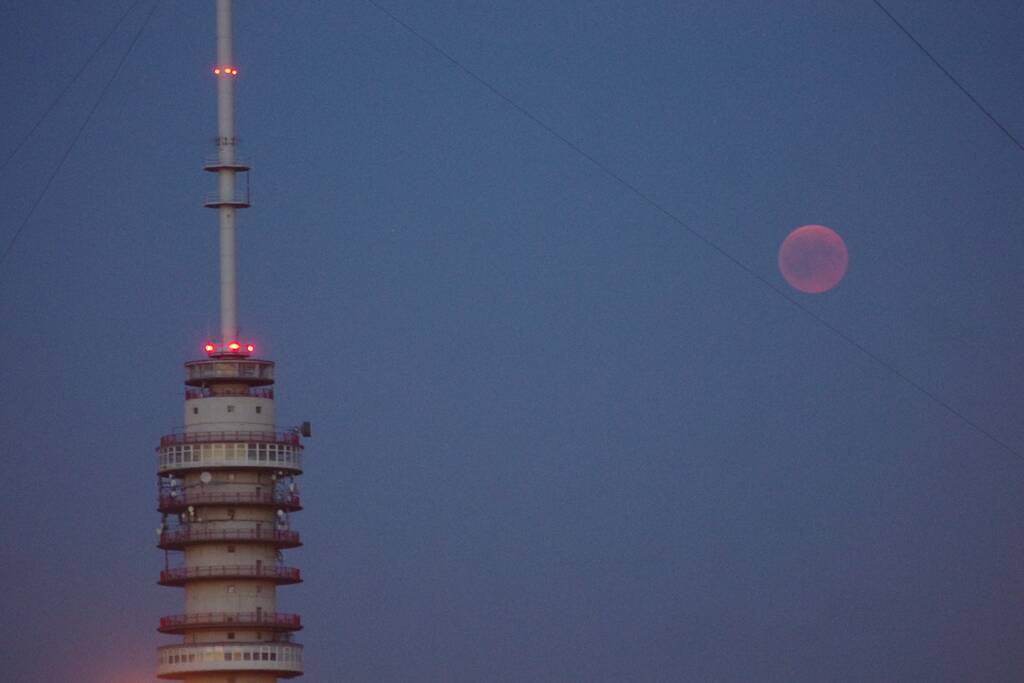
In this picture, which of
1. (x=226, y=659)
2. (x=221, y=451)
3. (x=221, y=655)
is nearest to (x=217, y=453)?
(x=221, y=451)

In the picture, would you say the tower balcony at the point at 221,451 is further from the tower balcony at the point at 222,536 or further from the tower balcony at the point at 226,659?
the tower balcony at the point at 226,659

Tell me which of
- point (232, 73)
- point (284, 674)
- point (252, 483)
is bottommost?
point (284, 674)

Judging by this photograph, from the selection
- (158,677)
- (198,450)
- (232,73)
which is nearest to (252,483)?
(198,450)

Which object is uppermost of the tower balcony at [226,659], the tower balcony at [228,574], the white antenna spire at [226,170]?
the white antenna spire at [226,170]

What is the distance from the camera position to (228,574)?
13662 cm

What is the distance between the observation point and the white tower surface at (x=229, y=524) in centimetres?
13688

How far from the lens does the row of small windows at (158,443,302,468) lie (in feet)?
455

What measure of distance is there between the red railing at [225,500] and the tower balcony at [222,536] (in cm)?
141

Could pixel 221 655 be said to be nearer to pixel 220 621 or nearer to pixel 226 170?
pixel 220 621

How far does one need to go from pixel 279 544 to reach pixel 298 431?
7.43 metres

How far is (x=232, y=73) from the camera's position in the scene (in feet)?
474

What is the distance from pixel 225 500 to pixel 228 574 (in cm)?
427

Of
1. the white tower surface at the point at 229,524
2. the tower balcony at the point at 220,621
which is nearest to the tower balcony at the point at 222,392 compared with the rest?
the white tower surface at the point at 229,524

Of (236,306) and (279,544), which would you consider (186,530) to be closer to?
(279,544)
